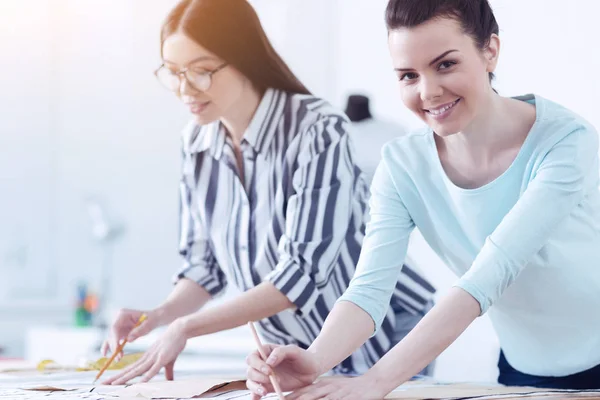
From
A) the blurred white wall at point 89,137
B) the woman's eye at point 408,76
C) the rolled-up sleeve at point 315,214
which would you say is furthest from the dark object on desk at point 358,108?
the woman's eye at point 408,76

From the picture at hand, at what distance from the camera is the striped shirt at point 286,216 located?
153 cm

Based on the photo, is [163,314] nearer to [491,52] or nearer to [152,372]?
[152,372]

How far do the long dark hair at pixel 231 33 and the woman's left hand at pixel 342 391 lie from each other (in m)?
0.72

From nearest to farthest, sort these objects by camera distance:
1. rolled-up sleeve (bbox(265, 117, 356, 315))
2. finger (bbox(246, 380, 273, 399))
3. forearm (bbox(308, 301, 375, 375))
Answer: finger (bbox(246, 380, 273, 399))
forearm (bbox(308, 301, 375, 375))
rolled-up sleeve (bbox(265, 117, 356, 315))

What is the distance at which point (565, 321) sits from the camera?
1.27 meters

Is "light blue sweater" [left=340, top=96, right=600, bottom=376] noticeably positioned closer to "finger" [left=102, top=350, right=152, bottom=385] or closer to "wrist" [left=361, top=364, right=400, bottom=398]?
"wrist" [left=361, top=364, right=400, bottom=398]

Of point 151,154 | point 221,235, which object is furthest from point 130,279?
point 221,235

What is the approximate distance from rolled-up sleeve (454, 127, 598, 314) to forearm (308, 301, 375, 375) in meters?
0.17

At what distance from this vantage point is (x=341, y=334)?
1.18 m

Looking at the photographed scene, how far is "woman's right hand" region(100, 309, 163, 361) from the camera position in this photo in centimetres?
154

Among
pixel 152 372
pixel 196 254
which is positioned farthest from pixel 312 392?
pixel 196 254

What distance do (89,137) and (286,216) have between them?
2663 mm

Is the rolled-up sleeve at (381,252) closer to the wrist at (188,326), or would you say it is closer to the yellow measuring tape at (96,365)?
the wrist at (188,326)

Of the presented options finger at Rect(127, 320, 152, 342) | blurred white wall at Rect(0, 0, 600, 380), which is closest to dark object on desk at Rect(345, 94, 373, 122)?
blurred white wall at Rect(0, 0, 600, 380)
